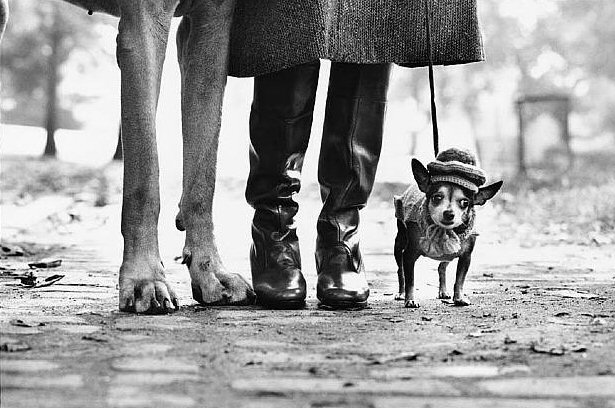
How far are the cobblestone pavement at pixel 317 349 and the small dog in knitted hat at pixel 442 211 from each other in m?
0.17

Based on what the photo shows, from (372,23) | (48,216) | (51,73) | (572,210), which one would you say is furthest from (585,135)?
(372,23)

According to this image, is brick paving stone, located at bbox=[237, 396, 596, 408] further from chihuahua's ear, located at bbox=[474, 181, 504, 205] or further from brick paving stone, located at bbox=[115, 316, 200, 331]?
chihuahua's ear, located at bbox=[474, 181, 504, 205]

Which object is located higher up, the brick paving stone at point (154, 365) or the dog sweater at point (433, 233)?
the dog sweater at point (433, 233)

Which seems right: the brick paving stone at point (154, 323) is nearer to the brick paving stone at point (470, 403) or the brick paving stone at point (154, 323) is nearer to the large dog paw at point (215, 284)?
the large dog paw at point (215, 284)

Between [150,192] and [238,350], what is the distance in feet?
2.74

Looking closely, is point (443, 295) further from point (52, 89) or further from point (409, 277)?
point (52, 89)

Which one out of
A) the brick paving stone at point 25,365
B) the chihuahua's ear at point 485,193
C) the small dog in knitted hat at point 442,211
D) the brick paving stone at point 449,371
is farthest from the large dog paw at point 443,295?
the brick paving stone at point 25,365

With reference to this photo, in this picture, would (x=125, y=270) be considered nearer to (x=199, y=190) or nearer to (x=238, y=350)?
(x=199, y=190)

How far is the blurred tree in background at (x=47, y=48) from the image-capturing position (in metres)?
20.6

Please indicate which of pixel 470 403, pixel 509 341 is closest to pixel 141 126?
pixel 509 341

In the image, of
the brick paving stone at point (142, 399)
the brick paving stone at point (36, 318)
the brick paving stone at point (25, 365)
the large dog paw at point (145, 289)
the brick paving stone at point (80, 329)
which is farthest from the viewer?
the large dog paw at point (145, 289)

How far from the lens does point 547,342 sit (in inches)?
98.8

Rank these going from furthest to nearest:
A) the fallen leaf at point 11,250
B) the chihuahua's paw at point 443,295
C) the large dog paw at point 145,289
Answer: the fallen leaf at point 11,250
the chihuahua's paw at point 443,295
the large dog paw at point 145,289

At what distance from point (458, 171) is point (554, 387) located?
3.59 feet
